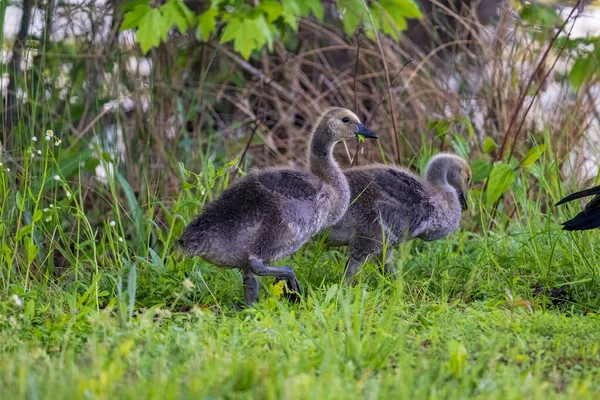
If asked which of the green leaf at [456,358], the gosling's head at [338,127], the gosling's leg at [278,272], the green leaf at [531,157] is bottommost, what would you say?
the gosling's leg at [278,272]

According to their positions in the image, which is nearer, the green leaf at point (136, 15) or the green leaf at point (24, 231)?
the green leaf at point (24, 231)

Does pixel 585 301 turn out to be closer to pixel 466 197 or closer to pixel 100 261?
pixel 466 197

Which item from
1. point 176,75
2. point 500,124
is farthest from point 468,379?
point 176,75

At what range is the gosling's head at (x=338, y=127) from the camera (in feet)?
17.4

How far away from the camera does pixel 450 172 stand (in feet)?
19.9

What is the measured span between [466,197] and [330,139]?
1.40 meters

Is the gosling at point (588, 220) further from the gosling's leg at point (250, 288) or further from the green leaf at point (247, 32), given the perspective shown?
the green leaf at point (247, 32)

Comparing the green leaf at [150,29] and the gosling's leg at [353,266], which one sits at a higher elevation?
the green leaf at [150,29]

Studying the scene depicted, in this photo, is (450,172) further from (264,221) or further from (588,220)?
(264,221)

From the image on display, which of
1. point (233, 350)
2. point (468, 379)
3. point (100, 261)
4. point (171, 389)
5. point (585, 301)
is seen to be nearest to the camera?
point (171, 389)

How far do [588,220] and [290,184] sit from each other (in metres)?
1.64

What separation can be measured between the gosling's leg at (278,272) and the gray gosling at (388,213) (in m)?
0.55

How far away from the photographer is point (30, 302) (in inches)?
173

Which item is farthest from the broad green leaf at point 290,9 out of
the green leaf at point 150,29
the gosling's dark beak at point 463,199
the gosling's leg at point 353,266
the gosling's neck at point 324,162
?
the gosling's leg at point 353,266
